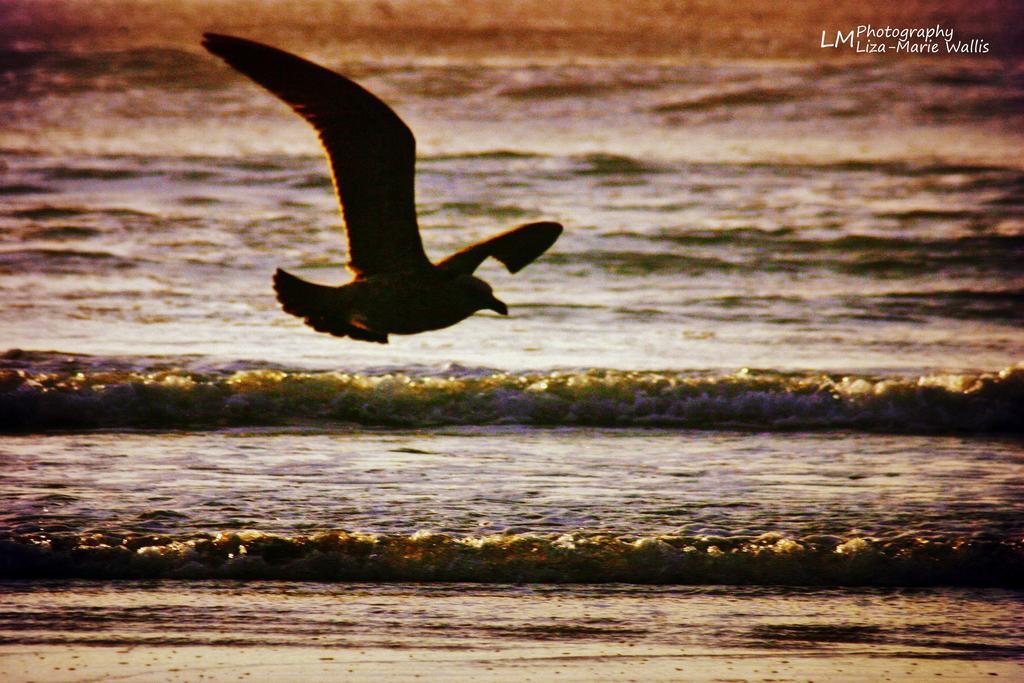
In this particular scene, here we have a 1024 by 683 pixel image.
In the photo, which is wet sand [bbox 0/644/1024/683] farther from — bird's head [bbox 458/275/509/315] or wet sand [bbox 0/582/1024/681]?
bird's head [bbox 458/275/509/315]

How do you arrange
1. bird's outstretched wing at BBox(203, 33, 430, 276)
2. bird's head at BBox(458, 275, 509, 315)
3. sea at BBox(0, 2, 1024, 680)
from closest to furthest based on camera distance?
bird's outstretched wing at BBox(203, 33, 430, 276) < sea at BBox(0, 2, 1024, 680) < bird's head at BBox(458, 275, 509, 315)

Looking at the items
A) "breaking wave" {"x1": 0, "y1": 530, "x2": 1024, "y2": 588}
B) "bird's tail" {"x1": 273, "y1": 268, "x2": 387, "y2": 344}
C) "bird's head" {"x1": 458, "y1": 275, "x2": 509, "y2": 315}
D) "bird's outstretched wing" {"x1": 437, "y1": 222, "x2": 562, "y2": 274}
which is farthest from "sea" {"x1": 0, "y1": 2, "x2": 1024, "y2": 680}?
"bird's outstretched wing" {"x1": 437, "y1": 222, "x2": 562, "y2": 274}

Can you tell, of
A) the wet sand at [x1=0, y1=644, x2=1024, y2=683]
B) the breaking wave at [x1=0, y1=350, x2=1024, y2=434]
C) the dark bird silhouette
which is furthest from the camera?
the breaking wave at [x1=0, y1=350, x2=1024, y2=434]

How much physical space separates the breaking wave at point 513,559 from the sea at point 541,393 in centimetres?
1

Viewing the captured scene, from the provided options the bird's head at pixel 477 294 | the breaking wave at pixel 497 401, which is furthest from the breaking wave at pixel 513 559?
the breaking wave at pixel 497 401

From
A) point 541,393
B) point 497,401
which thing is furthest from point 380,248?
point 541,393

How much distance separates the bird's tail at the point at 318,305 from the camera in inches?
230

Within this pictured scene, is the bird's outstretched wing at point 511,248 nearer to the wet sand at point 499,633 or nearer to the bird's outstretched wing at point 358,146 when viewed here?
the bird's outstretched wing at point 358,146

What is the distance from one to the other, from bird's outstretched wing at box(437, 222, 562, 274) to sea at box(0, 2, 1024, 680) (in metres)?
1.05

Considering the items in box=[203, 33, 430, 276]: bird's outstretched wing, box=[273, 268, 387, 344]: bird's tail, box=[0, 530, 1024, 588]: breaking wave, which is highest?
box=[203, 33, 430, 276]: bird's outstretched wing

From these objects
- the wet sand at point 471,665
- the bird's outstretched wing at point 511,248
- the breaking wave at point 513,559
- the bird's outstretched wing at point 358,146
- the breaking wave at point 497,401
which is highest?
the bird's outstretched wing at point 358,146

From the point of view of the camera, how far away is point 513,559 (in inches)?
226

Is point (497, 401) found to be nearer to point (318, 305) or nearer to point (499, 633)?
point (318, 305)

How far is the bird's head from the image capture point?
19.1 ft
